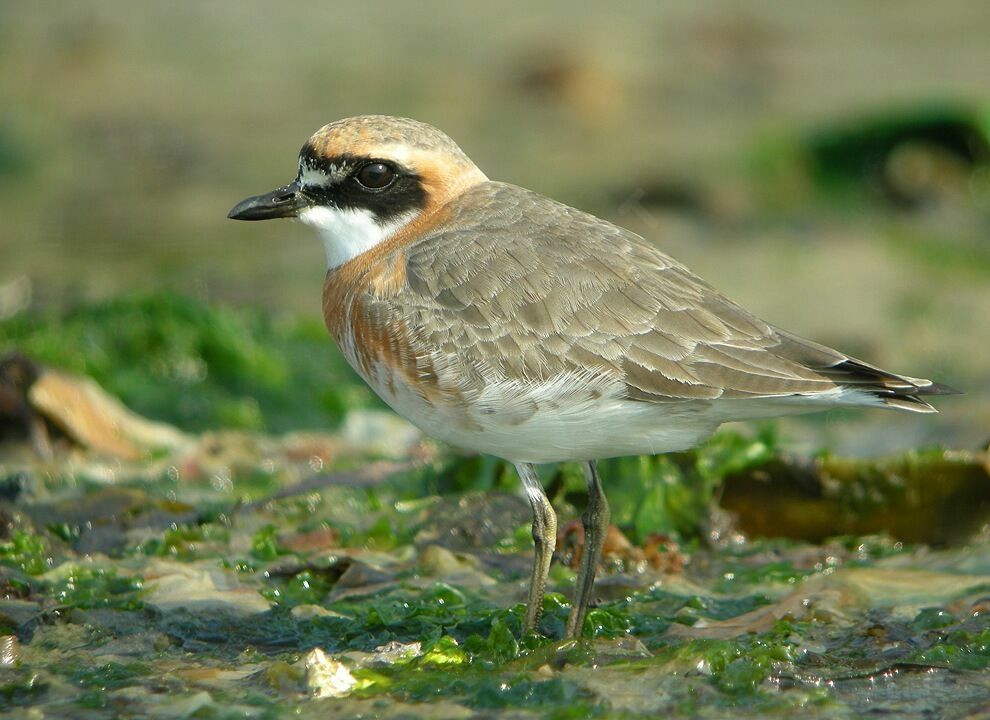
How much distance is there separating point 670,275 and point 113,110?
493 inches

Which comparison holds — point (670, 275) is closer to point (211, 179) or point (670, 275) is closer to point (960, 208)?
point (960, 208)

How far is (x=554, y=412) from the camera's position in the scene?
5.39 metres

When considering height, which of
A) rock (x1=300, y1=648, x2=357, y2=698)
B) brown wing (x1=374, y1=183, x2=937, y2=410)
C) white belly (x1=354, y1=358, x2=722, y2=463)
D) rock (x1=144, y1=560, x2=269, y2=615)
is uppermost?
brown wing (x1=374, y1=183, x2=937, y2=410)

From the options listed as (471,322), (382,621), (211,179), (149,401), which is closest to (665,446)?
(471,322)

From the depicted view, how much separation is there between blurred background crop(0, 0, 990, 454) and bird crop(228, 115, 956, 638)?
2.71 meters

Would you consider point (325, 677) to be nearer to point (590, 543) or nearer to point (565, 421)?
point (565, 421)

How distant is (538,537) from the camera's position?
5770 mm

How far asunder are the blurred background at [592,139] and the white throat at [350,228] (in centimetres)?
346

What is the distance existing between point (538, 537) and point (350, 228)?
1.60 meters

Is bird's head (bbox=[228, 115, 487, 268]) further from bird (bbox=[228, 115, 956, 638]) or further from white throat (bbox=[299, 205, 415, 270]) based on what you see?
bird (bbox=[228, 115, 956, 638])

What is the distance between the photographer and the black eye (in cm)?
621

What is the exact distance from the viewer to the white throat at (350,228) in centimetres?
626

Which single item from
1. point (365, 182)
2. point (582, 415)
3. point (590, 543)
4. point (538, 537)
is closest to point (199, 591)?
point (538, 537)

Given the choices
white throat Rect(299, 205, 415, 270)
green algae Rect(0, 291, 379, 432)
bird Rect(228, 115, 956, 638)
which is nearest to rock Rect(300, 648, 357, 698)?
bird Rect(228, 115, 956, 638)
